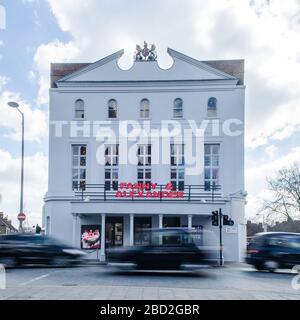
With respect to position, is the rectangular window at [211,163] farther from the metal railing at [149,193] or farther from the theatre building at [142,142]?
the metal railing at [149,193]

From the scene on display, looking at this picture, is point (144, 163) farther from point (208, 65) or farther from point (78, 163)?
point (208, 65)

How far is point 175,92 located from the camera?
26781 mm

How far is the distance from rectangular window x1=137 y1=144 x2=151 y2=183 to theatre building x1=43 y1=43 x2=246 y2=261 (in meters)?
0.06

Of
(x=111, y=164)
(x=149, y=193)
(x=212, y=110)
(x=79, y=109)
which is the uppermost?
(x=79, y=109)

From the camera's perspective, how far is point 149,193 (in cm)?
2419

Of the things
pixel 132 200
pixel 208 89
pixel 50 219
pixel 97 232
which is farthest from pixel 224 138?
pixel 50 219

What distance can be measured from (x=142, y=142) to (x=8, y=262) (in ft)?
42.8

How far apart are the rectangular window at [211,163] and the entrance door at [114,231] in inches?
209

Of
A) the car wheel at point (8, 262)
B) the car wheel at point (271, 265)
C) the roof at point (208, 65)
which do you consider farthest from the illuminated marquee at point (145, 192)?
the car wheel at point (8, 262)

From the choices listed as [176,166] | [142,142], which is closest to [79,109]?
[142,142]
